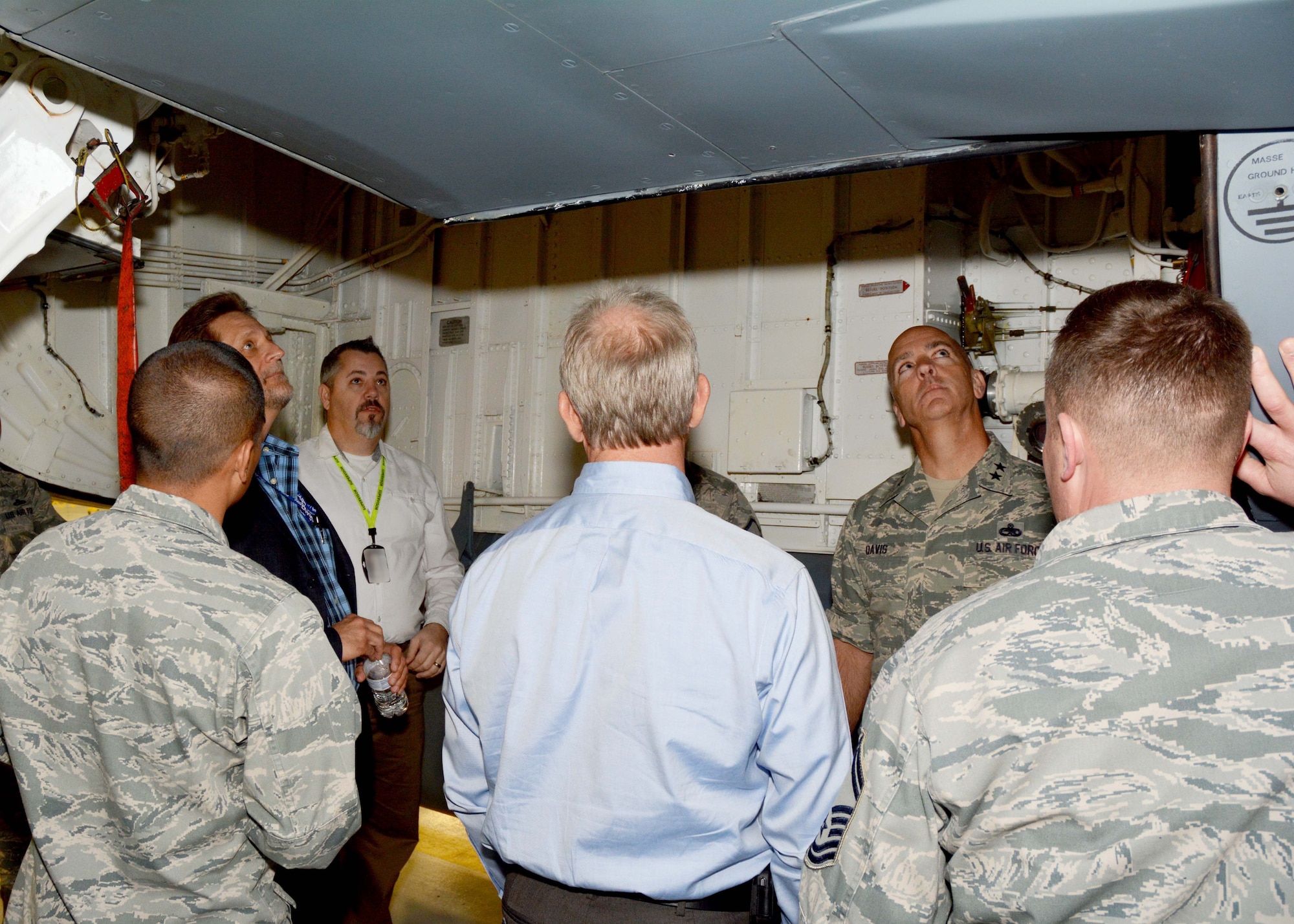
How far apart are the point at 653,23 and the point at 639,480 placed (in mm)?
996

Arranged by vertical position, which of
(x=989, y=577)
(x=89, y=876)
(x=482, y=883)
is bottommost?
(x=482, y=883)

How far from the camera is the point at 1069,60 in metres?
1.92

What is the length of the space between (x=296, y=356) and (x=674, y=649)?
18.2 ft

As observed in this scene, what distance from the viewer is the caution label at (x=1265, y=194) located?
6.19 ft

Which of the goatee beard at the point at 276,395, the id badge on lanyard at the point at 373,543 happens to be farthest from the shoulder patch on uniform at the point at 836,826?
the id badge on lanyard at the point at 373,543

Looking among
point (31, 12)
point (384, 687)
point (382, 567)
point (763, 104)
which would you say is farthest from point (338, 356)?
point (763, 104)

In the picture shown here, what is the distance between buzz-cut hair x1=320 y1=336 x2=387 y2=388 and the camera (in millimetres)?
4445

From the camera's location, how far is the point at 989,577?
3.26m

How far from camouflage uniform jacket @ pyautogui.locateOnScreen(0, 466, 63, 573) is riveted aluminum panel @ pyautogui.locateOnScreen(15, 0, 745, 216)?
273 centimetres

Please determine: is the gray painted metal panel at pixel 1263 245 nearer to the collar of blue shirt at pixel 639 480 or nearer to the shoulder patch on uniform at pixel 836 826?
the shoulder patch on uniform at pixel 836 826

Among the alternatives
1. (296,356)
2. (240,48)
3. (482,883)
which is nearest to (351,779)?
(240,48)

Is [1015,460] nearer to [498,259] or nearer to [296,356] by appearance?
[498,259]

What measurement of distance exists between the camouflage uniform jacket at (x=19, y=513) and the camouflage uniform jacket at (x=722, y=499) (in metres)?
3.14

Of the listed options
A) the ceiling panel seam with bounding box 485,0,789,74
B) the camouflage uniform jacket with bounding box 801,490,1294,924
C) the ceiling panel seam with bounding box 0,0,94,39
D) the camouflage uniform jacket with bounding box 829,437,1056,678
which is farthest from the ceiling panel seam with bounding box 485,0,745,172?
the camouflage uniform jacket with bounding box 829,437,1056,678
